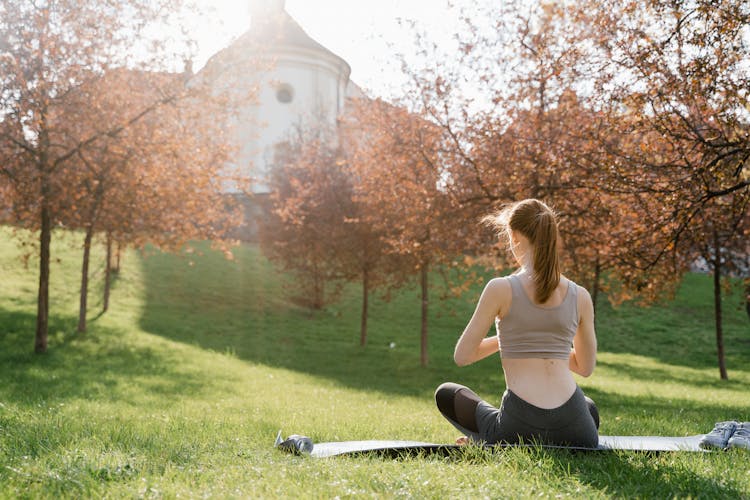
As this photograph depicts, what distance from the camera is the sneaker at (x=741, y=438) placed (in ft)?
15.3

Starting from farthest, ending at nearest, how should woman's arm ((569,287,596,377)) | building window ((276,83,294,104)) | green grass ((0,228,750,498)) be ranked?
building window ((276,83,294,104)) → woman's arm ((569,287,596,377)) → green grass ((0,228,750,498))

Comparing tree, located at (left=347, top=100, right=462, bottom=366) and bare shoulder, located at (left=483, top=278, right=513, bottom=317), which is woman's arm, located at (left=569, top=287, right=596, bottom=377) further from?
tree, located at (left=347, top=100, right=462, bottom=366)

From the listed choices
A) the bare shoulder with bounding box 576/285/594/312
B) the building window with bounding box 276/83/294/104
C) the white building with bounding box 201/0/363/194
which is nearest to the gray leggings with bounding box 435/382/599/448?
the bare shoulder with bounding box 576/285/594/312

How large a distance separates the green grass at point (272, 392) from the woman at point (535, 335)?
0.22 meters

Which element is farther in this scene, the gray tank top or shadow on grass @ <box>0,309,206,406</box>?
shadow on grass @ <box>0,309,206,406</box>

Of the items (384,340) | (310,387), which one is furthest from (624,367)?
(310,387)

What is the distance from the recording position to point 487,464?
392cm

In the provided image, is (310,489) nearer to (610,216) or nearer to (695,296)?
(610,216)

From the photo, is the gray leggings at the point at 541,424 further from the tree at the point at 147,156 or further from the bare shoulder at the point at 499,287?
the tree at the point at 147,156

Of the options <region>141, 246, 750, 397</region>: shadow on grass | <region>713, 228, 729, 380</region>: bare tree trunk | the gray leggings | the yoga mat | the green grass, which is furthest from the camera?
<region>141, 246, 750, 397</region>: shadow on grass

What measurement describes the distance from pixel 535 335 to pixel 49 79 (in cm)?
1255

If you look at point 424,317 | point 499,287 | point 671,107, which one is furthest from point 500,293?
point 424,317

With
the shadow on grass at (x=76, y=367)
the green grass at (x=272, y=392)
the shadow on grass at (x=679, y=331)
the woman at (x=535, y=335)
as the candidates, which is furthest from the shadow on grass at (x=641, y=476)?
the shadow on grass at (x=679, y=331)

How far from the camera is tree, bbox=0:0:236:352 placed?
1305 cm
